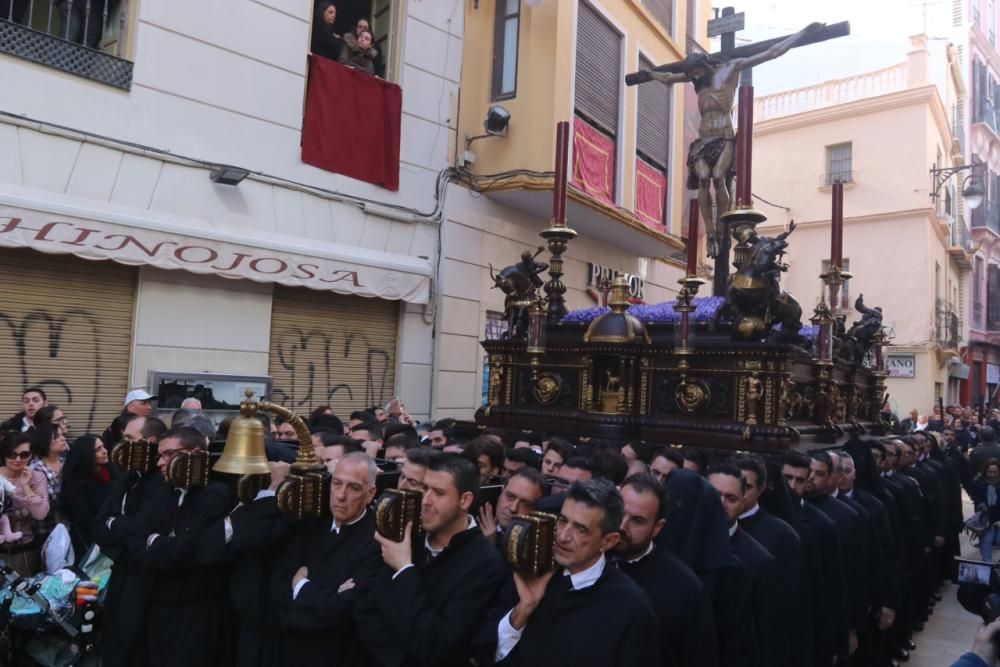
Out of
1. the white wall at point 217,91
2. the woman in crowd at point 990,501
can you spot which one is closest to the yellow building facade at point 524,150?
the white wall at point 217,91

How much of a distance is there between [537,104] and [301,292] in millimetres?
4300

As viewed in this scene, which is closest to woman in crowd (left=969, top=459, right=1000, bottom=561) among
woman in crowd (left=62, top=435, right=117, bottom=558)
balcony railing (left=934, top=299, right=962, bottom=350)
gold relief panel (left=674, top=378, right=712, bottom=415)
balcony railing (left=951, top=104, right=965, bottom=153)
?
gold relief panel (left=674, top=378, right=712, bottom=415)

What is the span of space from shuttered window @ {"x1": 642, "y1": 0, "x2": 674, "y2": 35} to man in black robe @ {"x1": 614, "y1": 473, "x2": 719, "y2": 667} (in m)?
13.2

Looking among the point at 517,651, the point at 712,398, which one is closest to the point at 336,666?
the point at 517,651

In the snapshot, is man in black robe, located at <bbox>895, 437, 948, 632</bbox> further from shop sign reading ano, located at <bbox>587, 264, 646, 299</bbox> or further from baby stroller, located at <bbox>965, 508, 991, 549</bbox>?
shop sign reading ano, located at <bbox>587, 264, 646, 299</bbox>

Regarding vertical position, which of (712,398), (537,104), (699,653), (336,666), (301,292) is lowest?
(336,666)

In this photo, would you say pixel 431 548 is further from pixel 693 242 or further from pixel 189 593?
pixel 693 242

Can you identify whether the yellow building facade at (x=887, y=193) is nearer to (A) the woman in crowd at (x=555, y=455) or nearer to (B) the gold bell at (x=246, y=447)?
(A) the woman in crowd at (x=555, y=455)

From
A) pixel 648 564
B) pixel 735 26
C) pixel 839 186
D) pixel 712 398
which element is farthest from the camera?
pixel 735 26

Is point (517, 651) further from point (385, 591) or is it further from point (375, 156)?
point (375, 156)

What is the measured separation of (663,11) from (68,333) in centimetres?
1192

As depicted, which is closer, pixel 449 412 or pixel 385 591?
pixel 385 591

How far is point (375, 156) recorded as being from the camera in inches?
417

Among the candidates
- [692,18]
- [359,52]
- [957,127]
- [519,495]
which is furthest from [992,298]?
[519,495]
